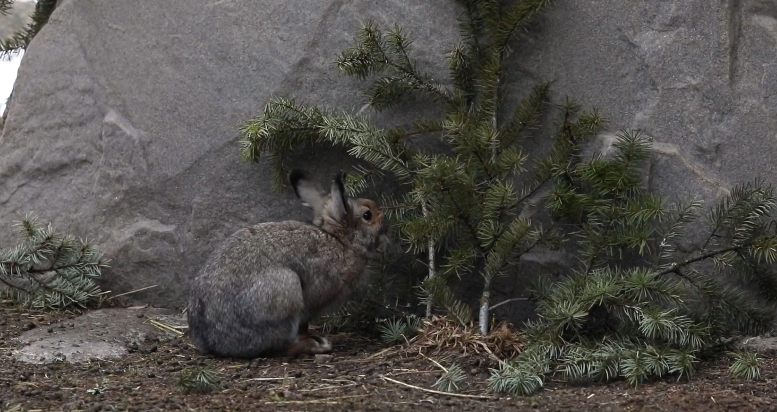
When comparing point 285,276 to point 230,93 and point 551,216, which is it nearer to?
point 230,93

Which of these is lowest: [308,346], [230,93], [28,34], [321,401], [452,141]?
[321,401]

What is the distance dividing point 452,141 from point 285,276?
1.34 metres

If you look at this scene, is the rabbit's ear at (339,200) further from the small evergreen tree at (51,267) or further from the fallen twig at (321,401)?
the small evergreen tree at (51,267)

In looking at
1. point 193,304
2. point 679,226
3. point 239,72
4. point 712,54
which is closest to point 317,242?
point 193,304

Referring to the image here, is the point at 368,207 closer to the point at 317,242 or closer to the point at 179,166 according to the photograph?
the point at 317,242

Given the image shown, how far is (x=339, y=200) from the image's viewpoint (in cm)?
709

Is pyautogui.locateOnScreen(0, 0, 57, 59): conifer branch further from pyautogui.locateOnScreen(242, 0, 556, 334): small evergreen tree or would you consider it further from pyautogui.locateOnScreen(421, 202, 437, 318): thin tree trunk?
pyautogui.locateOnScreen(421, 202, 437, 318): thin tree trunk

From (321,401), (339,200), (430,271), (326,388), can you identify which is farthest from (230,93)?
(321,401)

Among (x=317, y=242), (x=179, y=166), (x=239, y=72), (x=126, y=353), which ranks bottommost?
(x=126, y=353)

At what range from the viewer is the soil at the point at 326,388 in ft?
18.4

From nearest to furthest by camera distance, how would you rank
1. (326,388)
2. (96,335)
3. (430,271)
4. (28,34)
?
1. (326,388)
2. (430,271)
3. (96,335)
4. (28,34)

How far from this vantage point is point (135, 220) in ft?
25.9

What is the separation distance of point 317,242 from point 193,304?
0.92m

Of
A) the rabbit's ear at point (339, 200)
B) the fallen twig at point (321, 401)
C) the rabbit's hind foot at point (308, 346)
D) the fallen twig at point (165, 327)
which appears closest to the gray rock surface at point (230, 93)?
the fallen twig at point (165, 327)
